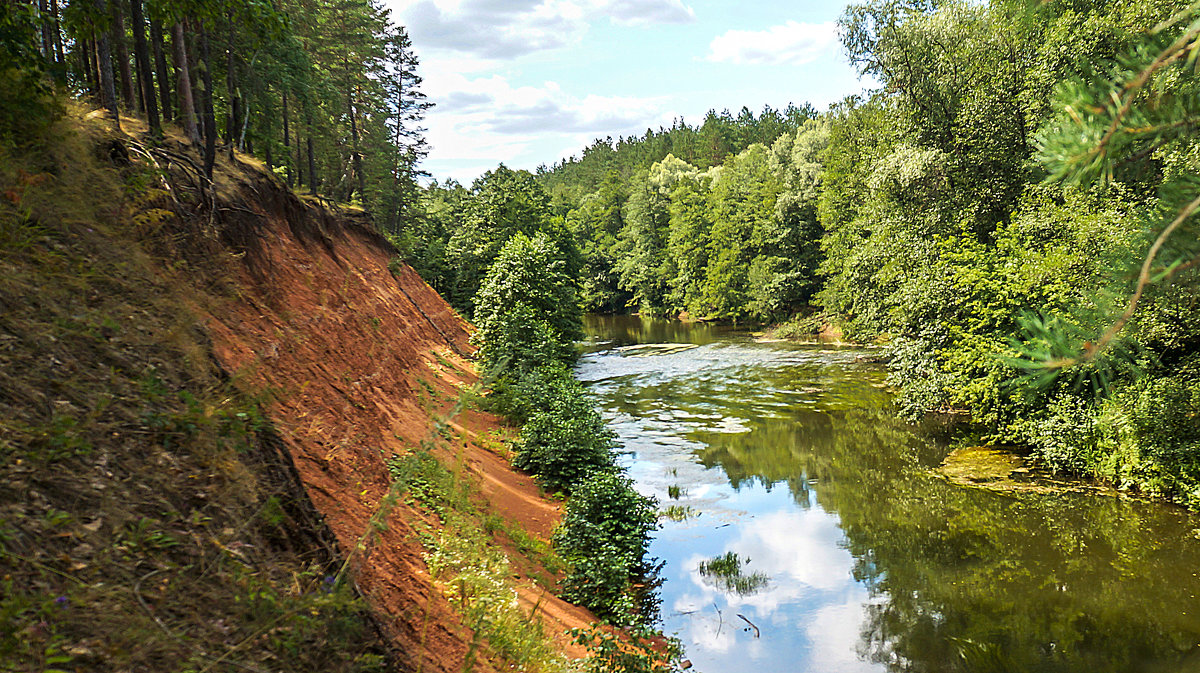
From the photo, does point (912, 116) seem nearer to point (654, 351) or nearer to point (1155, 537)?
point (1155, 537)

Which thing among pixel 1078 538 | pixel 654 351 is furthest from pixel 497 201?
pixel 1078 538

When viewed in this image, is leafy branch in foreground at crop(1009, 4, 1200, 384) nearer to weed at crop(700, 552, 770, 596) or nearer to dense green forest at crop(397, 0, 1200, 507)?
dense green forest at crop(397, 0, 1200, 507)

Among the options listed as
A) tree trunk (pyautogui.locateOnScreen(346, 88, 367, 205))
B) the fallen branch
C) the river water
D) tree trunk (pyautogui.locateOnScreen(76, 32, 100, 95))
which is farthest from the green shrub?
tree trunk (pyautogui.locateOnScreen(346, 88, 367, 205))

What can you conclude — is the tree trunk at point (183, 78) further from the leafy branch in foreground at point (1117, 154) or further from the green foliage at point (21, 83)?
the leafy branch in foreground at point (1117, 154)

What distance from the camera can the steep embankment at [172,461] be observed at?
3723mm

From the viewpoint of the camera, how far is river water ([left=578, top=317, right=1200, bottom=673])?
9.36 meters

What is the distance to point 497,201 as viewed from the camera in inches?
1647

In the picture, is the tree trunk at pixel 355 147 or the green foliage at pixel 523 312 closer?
the green foliage at pixel 523 312

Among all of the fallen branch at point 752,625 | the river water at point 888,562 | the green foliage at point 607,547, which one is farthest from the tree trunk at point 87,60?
the fallen branch at point 752,625

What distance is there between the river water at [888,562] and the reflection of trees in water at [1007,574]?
0.11 ft

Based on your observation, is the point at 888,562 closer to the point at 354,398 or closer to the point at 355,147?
the point at 354,398

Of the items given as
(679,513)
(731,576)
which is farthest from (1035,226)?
(731,576)

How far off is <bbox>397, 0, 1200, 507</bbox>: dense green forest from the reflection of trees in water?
2163 mm

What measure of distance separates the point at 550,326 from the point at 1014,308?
14631 millimetres
